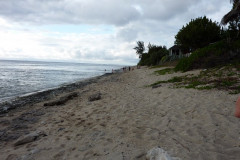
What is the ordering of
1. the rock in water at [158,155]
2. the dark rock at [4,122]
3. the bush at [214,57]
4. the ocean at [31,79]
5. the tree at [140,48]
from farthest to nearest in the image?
the tree at [140,48]
the ocean at [31,79]
the bush at [214,57]
the dark rock at [4,122]
the rock in water at [158,155]

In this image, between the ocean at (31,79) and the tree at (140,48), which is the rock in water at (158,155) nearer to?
the ocean at (31,79)

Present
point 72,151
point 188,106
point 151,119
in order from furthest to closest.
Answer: point 188,106
point 151,119
point 72,151

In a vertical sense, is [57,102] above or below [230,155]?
below

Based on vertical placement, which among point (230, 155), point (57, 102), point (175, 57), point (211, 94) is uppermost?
point (175, 57)

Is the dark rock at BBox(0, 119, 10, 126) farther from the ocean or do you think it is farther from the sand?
the ocean

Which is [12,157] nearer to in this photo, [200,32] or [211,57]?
[211,57]

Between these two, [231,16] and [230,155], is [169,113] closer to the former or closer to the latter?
[230,155]

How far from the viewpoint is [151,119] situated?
15.9 ft

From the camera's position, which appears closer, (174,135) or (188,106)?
(174,135)

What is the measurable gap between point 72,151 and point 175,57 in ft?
102

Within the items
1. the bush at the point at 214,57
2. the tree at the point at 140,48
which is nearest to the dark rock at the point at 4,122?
the bush at the point at 214,57

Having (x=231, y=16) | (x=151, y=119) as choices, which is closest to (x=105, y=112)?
(x=151, y=119)

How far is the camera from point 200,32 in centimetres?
2628

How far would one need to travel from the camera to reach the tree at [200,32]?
1038 inches
